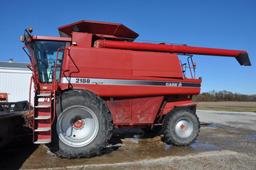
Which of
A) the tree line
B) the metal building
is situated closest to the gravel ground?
the metal building

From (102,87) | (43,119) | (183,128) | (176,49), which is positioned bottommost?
(183,128)

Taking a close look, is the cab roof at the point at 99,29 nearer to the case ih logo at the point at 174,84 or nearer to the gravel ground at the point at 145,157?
the case ih logo at the point at 174,84

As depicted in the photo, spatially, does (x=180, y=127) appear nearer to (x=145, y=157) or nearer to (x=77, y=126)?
(x=145, y=157)

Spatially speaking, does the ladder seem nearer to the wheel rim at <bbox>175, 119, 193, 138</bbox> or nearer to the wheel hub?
the wheel hub

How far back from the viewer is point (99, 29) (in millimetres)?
8070

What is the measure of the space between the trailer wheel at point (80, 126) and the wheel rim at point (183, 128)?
2.24 meters

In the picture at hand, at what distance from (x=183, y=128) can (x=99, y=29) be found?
3539 mm

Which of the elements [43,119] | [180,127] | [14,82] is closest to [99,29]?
[43,119]

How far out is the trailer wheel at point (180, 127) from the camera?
8.42 meters

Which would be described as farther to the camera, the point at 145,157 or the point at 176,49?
the point at 176,49

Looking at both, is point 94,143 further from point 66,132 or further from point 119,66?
point 119,66

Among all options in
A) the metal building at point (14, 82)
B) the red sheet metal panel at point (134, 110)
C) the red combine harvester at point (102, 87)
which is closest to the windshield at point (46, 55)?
the red combine harvester at point (102, 87)

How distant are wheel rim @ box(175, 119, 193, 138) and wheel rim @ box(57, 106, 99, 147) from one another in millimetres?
2527

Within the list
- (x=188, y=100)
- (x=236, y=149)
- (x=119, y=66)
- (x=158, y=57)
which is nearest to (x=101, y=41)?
(x=119, y=66)
